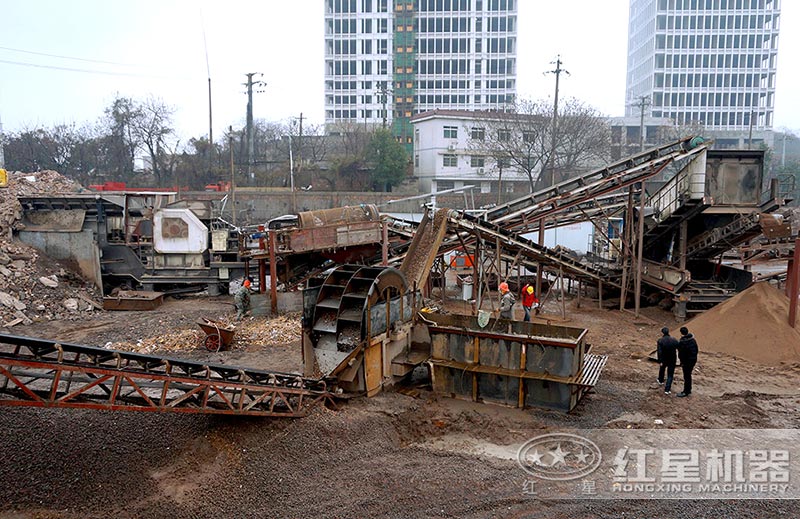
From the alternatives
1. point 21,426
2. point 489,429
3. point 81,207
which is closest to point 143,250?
point 81,207

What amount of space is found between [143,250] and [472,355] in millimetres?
16697

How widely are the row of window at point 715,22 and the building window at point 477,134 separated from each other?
44249mm

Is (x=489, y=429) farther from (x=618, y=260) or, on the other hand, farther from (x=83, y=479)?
(x=618, y=260)

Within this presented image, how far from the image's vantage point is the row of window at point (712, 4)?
7162 cm

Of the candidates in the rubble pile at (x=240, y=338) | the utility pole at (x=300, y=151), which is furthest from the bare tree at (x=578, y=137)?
the rubble pile at (x=240, y=338)

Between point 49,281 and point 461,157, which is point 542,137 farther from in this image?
point 49,281

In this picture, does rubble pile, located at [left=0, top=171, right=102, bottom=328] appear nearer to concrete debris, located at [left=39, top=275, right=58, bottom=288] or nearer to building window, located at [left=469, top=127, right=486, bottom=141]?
concrete debris, located at [left=39, top=275, right=58, bottom=288]

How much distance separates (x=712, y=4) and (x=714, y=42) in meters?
4.57


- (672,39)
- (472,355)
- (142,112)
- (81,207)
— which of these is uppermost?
(672,39)

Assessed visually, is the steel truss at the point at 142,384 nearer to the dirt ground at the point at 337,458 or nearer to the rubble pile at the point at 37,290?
the dirt ground at the point at 337,458

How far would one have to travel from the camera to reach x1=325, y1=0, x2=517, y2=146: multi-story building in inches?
2650

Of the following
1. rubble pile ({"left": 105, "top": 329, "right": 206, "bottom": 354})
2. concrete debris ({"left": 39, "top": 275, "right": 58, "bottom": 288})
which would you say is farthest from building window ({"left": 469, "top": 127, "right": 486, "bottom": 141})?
rubble pile ({"left": 105, "top": 329, "right": 206, "bottom": 354})

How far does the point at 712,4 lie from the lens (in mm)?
72938

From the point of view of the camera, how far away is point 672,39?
75062mm
